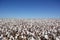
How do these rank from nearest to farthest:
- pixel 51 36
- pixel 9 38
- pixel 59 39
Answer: pixel 59 39 < pixel 51 36 < pixel 9 38

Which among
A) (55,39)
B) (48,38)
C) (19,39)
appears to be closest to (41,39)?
(48,38)

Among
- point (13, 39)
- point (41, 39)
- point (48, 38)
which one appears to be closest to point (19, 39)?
point (13, 39)

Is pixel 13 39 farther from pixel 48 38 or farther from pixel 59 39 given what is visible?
pixel 59 39

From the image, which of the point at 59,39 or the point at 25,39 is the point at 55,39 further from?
the point at 25,39

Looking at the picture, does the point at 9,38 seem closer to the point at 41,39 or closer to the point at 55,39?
the point at 41,39

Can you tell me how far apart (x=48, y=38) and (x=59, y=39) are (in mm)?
846

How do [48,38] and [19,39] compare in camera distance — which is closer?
[48,38]

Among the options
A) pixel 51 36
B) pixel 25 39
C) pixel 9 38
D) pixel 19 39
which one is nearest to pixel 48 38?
pixel 51 36

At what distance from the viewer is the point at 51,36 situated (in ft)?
28.1

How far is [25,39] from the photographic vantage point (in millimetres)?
8914

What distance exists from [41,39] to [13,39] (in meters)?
2.31

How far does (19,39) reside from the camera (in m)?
9.27

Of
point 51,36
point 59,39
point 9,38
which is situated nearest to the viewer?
point 59,39

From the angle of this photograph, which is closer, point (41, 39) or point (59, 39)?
point (59, 39)
